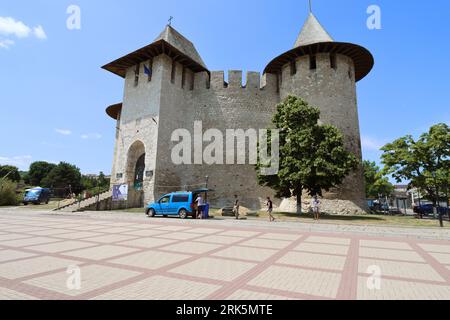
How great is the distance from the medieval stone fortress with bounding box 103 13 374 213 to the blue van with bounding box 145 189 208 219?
5.66 meters

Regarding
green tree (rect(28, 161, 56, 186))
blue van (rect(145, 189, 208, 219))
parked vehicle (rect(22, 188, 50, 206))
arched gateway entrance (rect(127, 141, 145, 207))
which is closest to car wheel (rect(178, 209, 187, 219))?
blue van (rect(145, 189, 208, 219))

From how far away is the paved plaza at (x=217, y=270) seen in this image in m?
3.43

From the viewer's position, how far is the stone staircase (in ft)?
62.0

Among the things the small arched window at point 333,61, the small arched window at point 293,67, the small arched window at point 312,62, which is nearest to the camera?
the small arched window at point 333,61

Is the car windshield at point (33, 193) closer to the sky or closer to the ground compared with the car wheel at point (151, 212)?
closer to the sky

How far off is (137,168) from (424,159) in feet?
80.8

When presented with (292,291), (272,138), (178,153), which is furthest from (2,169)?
(292,291)

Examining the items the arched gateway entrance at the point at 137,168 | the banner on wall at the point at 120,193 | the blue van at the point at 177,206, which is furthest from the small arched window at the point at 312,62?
the banner on wall at the point at 120,193

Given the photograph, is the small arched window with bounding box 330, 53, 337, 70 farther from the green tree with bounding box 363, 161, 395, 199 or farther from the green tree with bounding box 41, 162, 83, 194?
the green tree with bounding box 41, 162, 83, 194

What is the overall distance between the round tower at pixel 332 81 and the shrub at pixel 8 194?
99.1ft

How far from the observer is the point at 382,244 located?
24.9 feet

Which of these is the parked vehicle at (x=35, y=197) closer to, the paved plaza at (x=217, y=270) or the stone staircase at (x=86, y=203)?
the stone staircase at (x=86, y=203)
